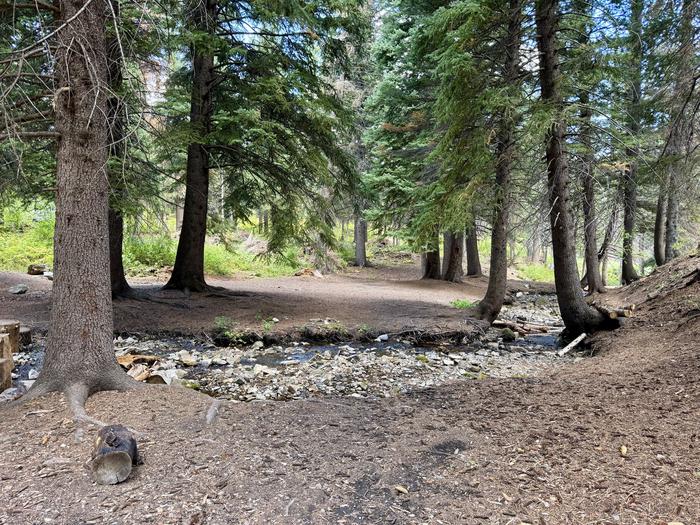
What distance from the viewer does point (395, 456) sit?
129 inches

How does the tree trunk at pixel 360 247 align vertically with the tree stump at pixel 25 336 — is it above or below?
above

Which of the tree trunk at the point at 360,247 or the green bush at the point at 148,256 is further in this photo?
the tree trunk at the point at 360,247

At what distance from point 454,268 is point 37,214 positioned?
16641 millimetres

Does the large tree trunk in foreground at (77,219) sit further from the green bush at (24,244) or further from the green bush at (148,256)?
the green bush at (24,244)

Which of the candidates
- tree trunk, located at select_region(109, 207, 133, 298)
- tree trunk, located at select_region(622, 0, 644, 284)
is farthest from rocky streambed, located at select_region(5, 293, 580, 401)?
tree trunk, located at select_region(622, 0, 644, 284)

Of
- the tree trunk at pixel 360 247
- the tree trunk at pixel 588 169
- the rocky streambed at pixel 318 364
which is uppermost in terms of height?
the tree trunk at pixel 588 169

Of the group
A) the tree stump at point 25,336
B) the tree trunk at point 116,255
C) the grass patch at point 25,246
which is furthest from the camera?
the grass patch at point 25,246

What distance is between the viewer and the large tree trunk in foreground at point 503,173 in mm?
8156

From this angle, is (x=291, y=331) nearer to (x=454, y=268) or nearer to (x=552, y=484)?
(x=552, y=484)

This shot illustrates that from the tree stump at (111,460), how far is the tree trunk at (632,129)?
738 cm

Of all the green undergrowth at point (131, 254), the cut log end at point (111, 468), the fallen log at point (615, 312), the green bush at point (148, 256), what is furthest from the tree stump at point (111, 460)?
the green bush at point (148, 256)

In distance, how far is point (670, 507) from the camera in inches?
97.9

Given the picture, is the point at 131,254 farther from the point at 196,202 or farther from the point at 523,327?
the point at 523,327

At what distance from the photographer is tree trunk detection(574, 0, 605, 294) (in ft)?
25.0
